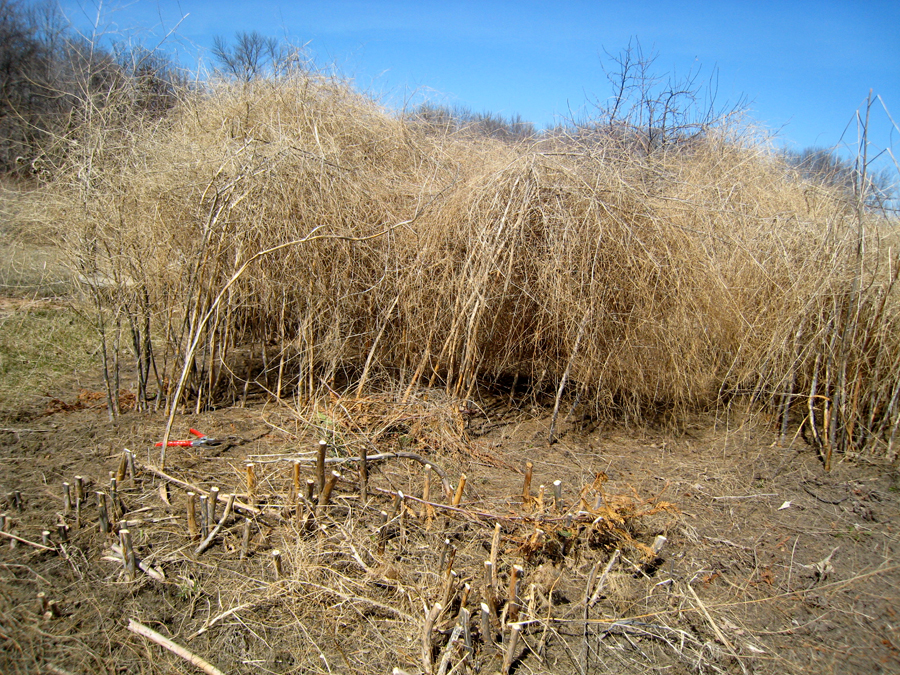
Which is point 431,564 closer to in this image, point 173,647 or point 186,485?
point 173,647

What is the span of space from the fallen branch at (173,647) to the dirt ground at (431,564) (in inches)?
1.5

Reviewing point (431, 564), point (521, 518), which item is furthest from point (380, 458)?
point (521, 518)

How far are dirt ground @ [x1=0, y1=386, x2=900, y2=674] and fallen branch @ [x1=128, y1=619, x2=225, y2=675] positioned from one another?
0.04 meters

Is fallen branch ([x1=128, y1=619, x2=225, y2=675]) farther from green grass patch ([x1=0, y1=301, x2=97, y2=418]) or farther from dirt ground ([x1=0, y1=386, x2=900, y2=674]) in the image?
green grass patch ([x1=0, y1=301, x2=97, y2=418])

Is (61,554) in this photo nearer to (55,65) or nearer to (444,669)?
A: (444,669)

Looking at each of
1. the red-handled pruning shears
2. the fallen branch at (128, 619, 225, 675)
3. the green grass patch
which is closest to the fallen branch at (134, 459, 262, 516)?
the red-handled pruning shears

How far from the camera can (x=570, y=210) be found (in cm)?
427

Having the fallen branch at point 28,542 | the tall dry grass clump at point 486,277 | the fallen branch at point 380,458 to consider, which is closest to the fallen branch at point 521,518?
the fallen branch at point 380,458

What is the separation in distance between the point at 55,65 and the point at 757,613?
64.2 ft

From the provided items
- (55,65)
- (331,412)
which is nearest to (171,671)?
(331,412)

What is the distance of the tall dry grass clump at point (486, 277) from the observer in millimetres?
4188

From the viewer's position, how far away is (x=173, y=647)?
Result: 218 cm

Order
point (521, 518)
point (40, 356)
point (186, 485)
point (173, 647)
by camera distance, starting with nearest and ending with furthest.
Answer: point (173, 647), point (521, 518), point (186, 485), point (40, 356)

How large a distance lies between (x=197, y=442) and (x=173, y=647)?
1.99m
